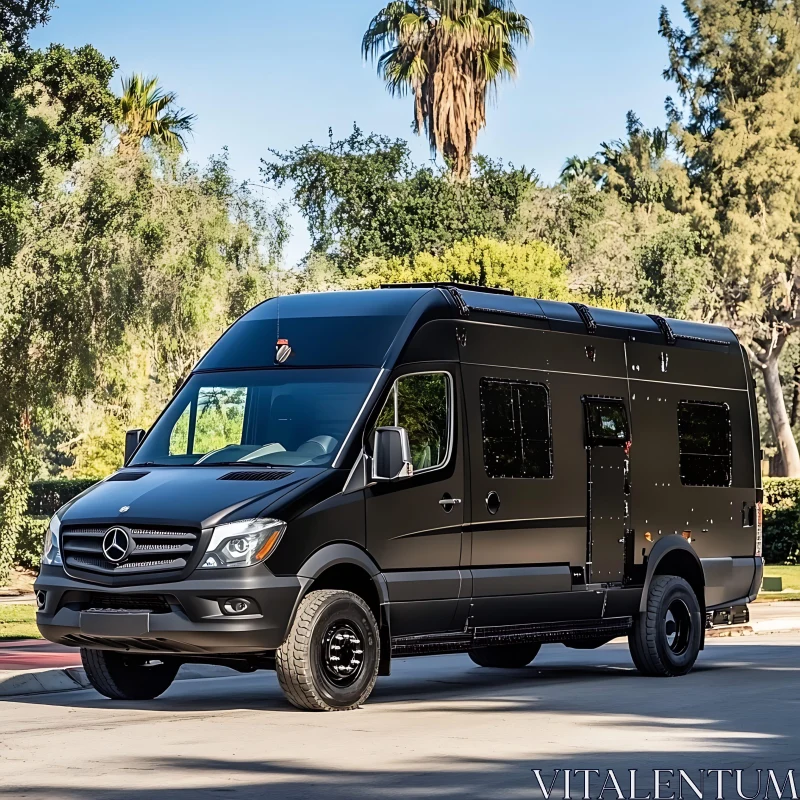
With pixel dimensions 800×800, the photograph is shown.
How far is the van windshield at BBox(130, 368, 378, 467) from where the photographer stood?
38.6 feet

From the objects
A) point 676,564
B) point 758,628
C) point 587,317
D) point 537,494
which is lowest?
point 758,628

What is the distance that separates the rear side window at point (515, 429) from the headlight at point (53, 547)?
3.36m

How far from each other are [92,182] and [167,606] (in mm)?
16988

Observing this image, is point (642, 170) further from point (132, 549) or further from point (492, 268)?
point (132, 549)

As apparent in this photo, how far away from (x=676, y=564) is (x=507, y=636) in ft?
9.79

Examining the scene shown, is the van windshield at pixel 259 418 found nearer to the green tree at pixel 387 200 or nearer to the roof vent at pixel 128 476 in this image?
the roof vent at pixel 128 476

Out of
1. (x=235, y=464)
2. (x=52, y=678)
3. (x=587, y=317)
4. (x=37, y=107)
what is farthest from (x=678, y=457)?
(x=37, y=107)

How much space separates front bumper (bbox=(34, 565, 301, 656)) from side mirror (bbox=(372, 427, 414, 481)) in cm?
107

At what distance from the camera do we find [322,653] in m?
11.3

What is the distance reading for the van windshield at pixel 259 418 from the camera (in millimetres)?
11766

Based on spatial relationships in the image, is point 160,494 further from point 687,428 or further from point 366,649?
point 687,428

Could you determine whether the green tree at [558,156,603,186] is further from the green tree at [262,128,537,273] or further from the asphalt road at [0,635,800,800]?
the asphalt road at [0,635,800,800]

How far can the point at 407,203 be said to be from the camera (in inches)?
1959

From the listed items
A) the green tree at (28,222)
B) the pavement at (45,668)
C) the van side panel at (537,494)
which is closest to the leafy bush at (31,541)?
the green tree at (28,222)
